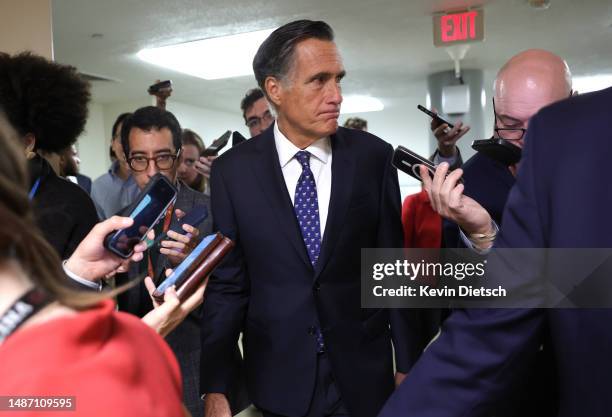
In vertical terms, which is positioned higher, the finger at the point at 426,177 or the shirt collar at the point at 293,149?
the shirt collar at the point at 293,149

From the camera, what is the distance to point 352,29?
5973mm

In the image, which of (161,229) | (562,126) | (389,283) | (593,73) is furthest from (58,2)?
(593,73)

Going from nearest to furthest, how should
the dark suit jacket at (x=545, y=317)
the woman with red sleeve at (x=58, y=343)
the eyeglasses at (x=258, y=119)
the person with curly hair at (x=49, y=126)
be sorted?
the woman with red sleeve at (x=58, y=343) → the dark suit jacket at (x=545, y=317) → the person with curly hair at (x=49, y=126) → the eyeglasses at (x=258, y=119)

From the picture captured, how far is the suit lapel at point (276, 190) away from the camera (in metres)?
1.60

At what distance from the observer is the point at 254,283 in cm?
167

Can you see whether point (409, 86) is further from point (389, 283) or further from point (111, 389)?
point (111, 389)

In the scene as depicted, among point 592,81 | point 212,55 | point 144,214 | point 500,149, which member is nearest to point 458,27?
point 212,55

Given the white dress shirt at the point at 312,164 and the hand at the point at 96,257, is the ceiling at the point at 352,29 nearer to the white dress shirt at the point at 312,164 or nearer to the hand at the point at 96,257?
the white dress shirt at the point at 312,164

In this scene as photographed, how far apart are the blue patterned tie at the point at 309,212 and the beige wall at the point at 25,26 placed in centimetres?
181

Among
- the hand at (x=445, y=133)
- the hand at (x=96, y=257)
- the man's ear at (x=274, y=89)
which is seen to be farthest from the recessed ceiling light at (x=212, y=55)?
the hand at (x=96, y=257)

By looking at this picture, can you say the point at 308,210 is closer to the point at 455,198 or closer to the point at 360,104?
the point at 455,198

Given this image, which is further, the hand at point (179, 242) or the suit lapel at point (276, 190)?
the suit lapel at point (276, 190)

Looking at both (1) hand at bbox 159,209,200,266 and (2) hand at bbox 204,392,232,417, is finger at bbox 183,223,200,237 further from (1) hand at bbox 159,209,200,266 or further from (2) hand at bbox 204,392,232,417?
(2) hand at bbox 204,392,232,417

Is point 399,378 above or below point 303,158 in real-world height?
below
